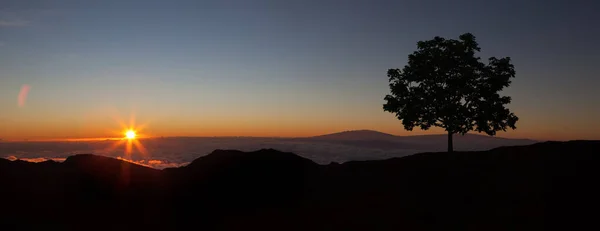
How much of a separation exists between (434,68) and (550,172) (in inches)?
606

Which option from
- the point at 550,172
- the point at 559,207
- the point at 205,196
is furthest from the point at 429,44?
the point at 205,196

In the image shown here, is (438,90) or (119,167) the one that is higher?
(438,90)

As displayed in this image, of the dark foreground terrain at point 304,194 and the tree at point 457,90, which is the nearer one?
the dark foreground terrain at point 304,194

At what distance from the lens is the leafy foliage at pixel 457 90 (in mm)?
39500

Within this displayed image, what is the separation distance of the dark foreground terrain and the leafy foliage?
7.04 m

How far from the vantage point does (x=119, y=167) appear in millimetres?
31953

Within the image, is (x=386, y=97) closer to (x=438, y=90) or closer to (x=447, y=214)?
(x=438, y=90)

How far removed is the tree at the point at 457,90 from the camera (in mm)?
39500

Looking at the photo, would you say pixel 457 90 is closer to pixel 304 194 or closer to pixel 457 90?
pixel 457 90

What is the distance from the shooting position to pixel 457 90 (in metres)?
39.1

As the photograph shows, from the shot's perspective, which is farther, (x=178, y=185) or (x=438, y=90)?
(x=438, y=90)

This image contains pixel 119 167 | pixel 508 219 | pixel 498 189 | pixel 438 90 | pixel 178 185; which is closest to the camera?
pixel 508 219

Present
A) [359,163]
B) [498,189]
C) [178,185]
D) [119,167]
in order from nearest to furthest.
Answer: [498,189]
[178,185]
[119,167]
[359,163]

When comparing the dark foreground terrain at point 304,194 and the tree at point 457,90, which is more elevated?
the tree at point 457,90
